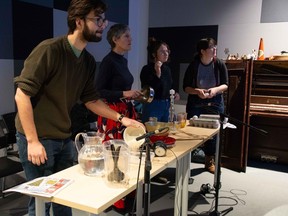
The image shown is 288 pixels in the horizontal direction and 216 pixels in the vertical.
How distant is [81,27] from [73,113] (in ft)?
6.82

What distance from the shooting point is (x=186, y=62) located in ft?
15.8

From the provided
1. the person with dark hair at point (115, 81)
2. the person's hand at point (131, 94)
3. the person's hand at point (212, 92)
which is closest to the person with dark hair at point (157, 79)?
the person's hand at point (212, 92)

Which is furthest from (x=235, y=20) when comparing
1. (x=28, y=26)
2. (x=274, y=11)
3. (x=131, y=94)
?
(x=28, y=26)

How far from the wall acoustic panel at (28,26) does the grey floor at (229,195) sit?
140 centimetres

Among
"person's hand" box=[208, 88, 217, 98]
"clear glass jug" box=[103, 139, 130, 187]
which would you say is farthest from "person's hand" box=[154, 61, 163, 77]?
"clear glass jug" box=[103, 139, 130, 187]

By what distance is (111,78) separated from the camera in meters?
2.50

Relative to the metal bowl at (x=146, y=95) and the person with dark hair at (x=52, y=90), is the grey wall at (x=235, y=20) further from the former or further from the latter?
the person with dark hair at (x=52, y=90)

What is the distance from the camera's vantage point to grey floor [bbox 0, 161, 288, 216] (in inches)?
107

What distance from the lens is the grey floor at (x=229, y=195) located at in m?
2.72

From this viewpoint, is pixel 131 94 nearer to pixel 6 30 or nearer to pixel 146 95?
pixel 146 95

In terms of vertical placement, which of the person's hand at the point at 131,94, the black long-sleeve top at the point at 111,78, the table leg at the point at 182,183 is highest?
the black long-sleeve top at the point at 111,78

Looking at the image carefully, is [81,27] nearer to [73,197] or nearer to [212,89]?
[73,197]

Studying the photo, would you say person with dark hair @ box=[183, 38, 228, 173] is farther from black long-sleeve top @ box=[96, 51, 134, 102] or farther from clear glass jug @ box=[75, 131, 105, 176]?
clear glass jug @ box=[75, 131, 105, 176]

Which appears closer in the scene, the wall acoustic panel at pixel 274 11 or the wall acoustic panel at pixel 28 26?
the wall acoustic panel at pixel 28 26
